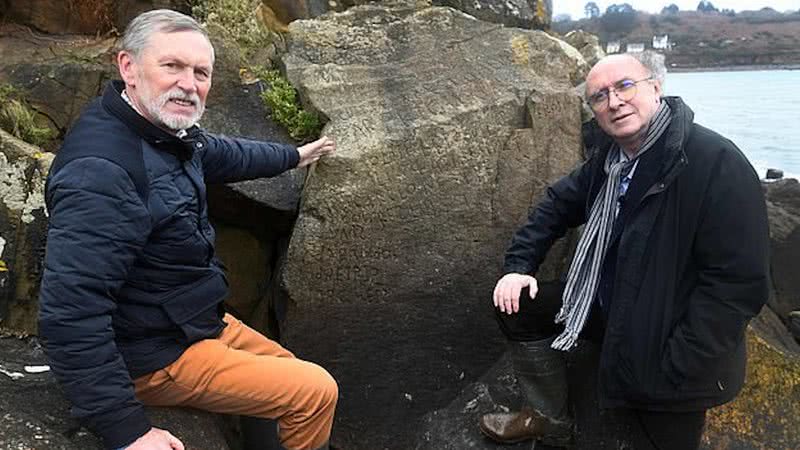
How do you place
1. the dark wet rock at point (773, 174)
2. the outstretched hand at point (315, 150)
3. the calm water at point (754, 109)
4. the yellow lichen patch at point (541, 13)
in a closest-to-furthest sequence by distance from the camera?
the outstretched hand at point (315, 150) → the yellow lichen patch at point (541, 13) → the dark wet rock at point (773, 174) → the calm water at point (754, 109)

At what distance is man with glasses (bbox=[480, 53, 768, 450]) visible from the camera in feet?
11.7

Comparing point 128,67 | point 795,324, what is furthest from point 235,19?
point 795,324

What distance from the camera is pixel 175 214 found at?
11.0 feet

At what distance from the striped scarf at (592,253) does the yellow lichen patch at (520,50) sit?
6.05ft

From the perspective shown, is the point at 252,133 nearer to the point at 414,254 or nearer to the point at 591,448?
the point at 414,254

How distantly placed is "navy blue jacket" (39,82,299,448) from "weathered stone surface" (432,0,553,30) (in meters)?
4.09

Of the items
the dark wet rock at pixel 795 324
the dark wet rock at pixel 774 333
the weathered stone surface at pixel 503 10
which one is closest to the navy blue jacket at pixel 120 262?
the dark wet rock at pixel 774 333

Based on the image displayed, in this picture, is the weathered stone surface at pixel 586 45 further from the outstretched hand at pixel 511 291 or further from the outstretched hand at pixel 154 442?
the outstretched hand at pixel 154 442

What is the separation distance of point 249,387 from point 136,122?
1338 mm

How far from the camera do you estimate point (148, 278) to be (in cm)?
337

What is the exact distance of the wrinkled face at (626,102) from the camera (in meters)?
3.85

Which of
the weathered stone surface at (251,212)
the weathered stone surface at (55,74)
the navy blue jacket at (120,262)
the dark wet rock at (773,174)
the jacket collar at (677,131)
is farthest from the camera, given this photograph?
the dark wet rock at (773,174)

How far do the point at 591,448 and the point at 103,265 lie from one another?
10.2ft

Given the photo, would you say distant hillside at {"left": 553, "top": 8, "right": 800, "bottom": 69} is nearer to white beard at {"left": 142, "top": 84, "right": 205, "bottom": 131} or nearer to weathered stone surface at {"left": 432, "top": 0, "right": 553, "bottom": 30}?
weathered stone surface at {"left": 432, "top": 0, "right": 553, "bottom": 30}
